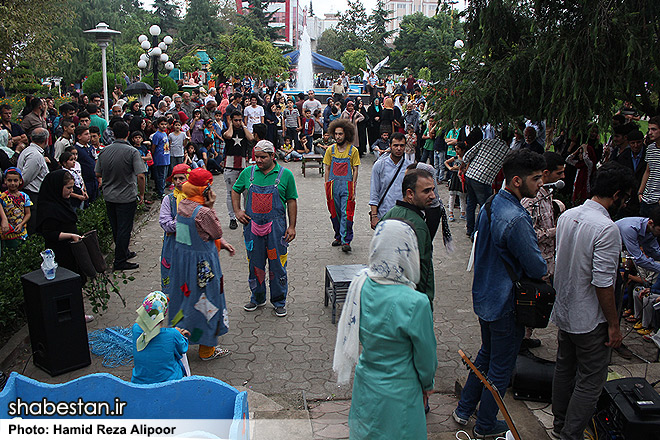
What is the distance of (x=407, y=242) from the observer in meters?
2.96

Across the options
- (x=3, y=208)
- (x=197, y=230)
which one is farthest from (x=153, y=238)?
(x=197, y=230)

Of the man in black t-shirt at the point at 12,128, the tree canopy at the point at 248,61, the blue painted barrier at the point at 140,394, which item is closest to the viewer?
the blue painted barrier at the point at 140,394

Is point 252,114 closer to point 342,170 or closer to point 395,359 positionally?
point 342,170

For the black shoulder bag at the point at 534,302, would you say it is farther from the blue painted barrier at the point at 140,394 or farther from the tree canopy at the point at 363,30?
the tree canopy at the point at 363,30

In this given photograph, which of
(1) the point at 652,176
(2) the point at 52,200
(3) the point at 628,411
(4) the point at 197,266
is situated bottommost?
(3) the point at 628,411

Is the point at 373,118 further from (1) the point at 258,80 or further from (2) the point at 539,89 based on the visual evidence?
(1) the point at 258,80

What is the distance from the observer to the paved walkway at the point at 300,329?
5.24 m

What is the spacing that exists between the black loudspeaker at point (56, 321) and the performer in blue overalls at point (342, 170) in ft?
14.5

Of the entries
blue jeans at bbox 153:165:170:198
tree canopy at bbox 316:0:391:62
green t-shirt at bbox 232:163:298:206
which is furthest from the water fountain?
green t-shirt at bbox 232:163:298:206

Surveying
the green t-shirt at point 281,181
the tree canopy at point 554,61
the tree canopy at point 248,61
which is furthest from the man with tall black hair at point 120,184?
the tree canopy at point 248,61

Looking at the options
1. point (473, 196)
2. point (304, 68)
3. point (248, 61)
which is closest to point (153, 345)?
point (473, 196)

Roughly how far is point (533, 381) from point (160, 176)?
9728mm

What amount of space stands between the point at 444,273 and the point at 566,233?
4.29 metres

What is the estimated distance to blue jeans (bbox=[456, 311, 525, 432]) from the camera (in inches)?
159
